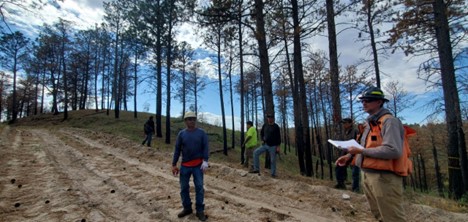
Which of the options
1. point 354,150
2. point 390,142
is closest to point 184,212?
point 354,150

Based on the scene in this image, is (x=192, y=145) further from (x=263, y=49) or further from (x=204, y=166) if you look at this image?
(x=263, y=49)

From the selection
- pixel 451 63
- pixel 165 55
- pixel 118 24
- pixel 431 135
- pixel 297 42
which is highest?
pixel 118 24

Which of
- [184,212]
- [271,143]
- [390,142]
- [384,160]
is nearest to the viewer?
[390,142]

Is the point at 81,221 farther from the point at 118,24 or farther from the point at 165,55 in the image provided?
the point at 118,24

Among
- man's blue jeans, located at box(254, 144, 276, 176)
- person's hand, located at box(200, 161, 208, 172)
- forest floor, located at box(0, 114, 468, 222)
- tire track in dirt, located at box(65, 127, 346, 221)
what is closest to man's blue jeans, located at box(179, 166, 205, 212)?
person's hand, located at box(200, 161, 208, 172)

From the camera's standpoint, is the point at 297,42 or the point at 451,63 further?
the point at 297,42

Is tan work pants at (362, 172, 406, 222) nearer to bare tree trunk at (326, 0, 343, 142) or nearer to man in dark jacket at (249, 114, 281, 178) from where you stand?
man in dark jacket at (249, 114, 281, 178)

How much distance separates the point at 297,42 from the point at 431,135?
42.3 meters

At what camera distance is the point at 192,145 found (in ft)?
16.4

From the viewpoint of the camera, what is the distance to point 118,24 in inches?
1104

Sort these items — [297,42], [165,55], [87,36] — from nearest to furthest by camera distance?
1. [297,42]
2. [165,55]
3. [87,36]

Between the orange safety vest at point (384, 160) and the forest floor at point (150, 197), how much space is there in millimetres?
2519

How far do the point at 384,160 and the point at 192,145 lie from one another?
3223 mm

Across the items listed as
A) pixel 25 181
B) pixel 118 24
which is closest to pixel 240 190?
pixel 25 181
